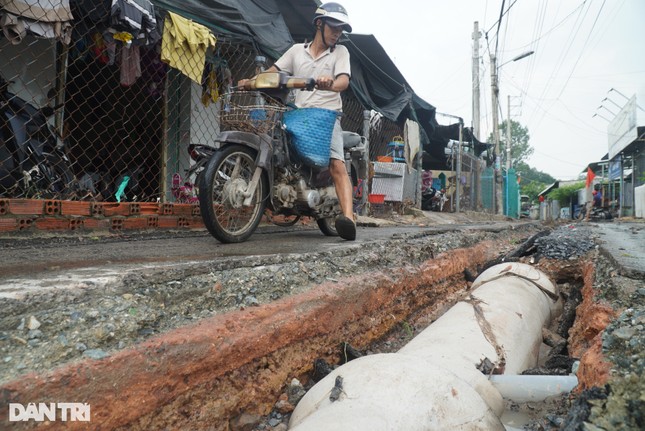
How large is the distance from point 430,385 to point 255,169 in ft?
6.65

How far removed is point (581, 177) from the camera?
4756 cm

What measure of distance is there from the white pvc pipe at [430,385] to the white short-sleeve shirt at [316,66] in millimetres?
1987

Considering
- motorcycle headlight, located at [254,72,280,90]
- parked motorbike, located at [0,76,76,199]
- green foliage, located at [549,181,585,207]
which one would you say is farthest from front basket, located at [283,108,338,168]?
green foliage, located at [549,181,585,207]

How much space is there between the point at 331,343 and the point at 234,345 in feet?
1.99

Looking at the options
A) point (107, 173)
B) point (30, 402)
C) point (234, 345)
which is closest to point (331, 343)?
point (234, 345)

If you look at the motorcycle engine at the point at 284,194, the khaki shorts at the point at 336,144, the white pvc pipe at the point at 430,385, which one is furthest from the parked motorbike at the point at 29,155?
the white pvc pipe at the point at 430,385

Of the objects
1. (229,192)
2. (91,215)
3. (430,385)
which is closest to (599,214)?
(229,192)

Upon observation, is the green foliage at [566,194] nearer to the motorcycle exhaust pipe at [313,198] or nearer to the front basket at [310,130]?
the motorcycle exhaust pipe at [313,198]

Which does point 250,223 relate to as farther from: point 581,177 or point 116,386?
point 581,177

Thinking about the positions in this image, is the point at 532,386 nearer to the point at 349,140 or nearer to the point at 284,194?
the point at 284,194

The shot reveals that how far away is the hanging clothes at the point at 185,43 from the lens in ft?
12.2

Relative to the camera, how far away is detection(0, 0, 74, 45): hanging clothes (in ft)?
9.30

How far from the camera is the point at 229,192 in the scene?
269 cm

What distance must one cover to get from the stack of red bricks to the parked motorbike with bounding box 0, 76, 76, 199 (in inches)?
9.5
